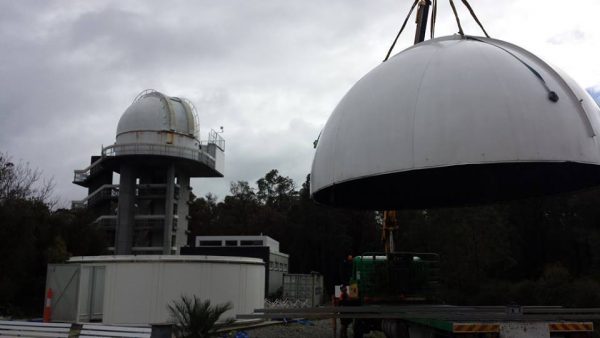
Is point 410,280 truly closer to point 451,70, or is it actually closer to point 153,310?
point 451,70

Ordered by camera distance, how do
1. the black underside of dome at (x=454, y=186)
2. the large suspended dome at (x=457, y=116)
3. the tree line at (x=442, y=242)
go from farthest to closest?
the tree line at (x=442, y=242)
the black underside of dome at (x=454, y=186)
the large suspended dome at (x=457, y=116)

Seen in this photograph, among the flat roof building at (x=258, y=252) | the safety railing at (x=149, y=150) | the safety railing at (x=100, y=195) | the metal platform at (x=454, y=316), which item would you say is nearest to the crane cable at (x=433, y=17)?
the metal platform at (x=454, y=316)

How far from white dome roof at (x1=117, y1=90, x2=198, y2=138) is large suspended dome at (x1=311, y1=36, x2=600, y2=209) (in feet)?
152

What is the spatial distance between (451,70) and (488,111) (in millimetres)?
1047

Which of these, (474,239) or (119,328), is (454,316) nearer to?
(119,328)

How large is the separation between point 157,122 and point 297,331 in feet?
117

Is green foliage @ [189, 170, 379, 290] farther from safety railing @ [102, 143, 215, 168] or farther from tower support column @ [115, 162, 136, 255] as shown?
tower support column @ [115, 162, 136, 255]

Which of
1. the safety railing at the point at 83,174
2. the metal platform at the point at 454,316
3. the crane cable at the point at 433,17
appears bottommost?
the metal platform at the point at 454,316

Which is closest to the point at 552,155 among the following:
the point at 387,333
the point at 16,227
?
the point at 387,333

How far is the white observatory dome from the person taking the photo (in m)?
53.6

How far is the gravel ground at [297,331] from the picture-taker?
70.8 ft

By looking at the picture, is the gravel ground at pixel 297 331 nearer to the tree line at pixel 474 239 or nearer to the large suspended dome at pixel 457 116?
the tree line at pixel 474 239

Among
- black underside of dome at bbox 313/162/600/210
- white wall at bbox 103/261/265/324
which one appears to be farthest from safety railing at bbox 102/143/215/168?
black underside of dome at bbox 313/162/600/210

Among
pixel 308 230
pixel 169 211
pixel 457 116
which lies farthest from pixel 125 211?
pixel 457 116
